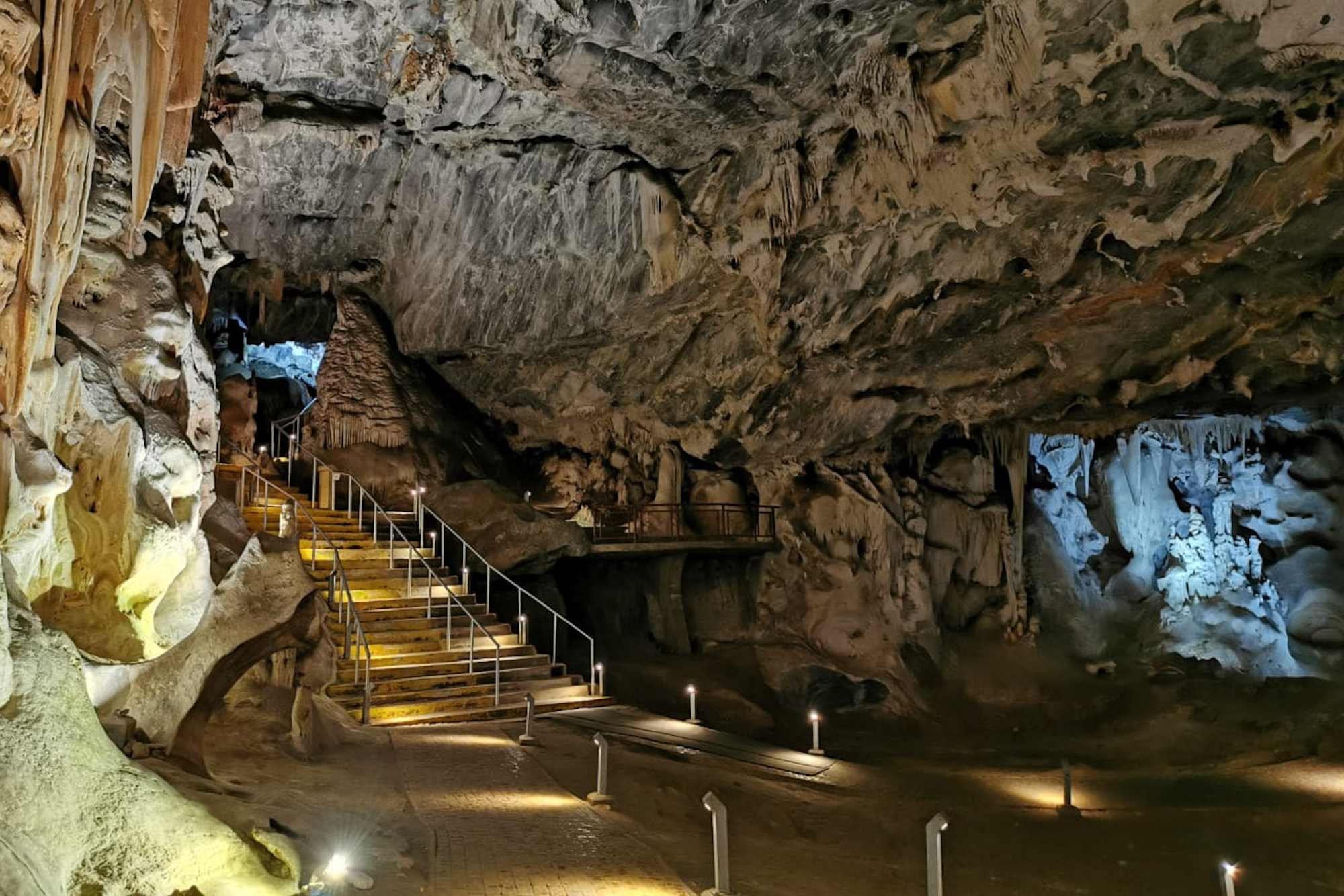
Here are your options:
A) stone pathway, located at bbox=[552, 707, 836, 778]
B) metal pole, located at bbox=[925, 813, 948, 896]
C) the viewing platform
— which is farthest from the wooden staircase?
metal pole, located at bbox=[925, 813, 948, 896]

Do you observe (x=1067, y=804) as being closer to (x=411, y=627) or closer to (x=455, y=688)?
(x=455, y=688)

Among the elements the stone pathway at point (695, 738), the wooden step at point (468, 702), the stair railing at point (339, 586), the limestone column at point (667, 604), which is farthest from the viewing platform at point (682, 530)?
the stone pathway at point (695, 738)

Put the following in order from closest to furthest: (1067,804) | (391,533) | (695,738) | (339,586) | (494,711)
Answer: (1067,804), (695,738), (494,711), (339,586), (391,533)

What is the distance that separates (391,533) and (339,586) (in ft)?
5.63

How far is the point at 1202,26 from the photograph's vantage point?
374 inches

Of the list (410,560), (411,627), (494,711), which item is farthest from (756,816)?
(410,560)

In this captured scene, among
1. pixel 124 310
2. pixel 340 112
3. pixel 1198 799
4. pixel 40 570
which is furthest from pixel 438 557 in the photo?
pixel 1198 799

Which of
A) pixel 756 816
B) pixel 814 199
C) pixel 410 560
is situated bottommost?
pixel 756 816

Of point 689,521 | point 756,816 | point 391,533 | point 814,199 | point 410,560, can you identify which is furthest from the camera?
point 689,521

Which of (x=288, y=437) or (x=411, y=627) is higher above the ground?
(x=288, y=437)

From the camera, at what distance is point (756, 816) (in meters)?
8.74

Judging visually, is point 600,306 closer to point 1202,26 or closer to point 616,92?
point 616,92

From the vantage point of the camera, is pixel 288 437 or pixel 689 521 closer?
pixel 288 437

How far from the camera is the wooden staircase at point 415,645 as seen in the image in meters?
11.8
